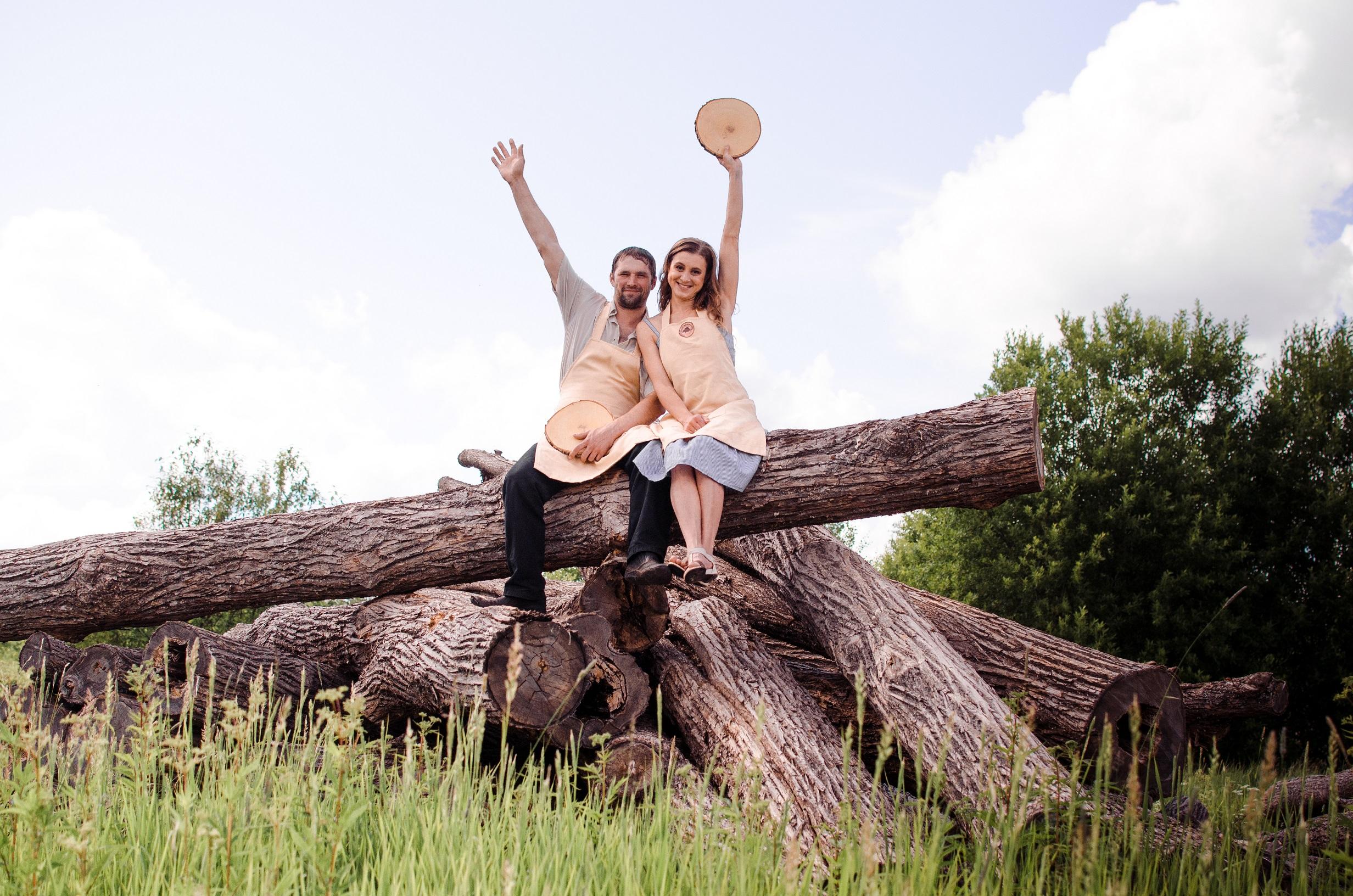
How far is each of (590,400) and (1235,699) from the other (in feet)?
16.5

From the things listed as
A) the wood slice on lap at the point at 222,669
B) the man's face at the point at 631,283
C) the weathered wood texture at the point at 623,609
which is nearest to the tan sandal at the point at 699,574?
the weathered wood texture at the point at 623,609

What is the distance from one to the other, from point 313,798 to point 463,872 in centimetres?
47

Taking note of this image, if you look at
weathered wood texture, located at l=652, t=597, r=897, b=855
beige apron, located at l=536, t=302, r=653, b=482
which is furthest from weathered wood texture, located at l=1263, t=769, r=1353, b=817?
beige apron, located at l=536, t=302, r=653, b=482

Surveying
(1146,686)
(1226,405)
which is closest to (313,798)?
(1146,686)

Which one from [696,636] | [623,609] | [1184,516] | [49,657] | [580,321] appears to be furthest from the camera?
[1184,516]

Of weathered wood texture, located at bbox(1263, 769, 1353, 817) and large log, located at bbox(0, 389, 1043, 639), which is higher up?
large log, located at bbox(0, 389, 1043, 639)

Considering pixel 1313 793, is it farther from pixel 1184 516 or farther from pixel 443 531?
pixel 1184 516

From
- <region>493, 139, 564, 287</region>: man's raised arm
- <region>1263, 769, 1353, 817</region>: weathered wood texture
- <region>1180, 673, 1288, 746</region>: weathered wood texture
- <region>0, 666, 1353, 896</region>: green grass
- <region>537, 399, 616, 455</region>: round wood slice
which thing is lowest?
<region>1263, 769, 1353, 817</region>: weathered wood texture

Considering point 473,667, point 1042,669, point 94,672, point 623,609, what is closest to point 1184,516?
point 1042,669

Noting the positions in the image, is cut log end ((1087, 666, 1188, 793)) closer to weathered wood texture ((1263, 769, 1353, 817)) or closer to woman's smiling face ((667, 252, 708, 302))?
weathered wood texture ((1263, 769, 1353, 817))

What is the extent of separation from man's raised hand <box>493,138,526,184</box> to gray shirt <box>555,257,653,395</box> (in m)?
0.61

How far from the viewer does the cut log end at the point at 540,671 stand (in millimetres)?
4434

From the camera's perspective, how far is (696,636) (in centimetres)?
532

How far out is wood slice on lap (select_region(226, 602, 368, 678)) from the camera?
21.5 ft
